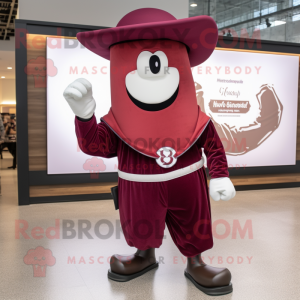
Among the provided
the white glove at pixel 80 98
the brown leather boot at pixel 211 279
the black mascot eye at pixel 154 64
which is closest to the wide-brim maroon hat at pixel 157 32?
the black mascot eye at pixel 154 64

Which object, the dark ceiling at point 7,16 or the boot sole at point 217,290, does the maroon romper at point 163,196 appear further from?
the dark ceiling at point 7,16

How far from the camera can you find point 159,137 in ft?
6.03

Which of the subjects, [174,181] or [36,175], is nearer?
[174,181]

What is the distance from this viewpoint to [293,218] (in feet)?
11.2

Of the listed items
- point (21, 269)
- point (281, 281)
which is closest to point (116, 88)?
point (21, 269)

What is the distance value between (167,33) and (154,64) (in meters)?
0.17

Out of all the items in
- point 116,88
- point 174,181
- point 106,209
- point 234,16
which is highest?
point 234,16

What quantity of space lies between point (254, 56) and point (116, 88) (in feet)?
11.2

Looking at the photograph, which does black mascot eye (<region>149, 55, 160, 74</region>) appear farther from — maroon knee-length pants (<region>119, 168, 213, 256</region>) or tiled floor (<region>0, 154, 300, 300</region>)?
tiled floor (<region>0, 154, 300, 300</region>)

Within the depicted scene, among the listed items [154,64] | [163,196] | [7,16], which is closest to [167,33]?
[154,64]

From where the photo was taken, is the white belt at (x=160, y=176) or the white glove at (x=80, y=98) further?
the white belt at (x=160, y=176)

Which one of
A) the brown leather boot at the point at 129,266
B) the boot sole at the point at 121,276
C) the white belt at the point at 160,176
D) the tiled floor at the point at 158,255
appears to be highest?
the white belt at the point at 160,176

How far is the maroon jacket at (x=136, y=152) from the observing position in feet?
5.93

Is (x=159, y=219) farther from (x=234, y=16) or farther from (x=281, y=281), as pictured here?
(x=234, y=16)
